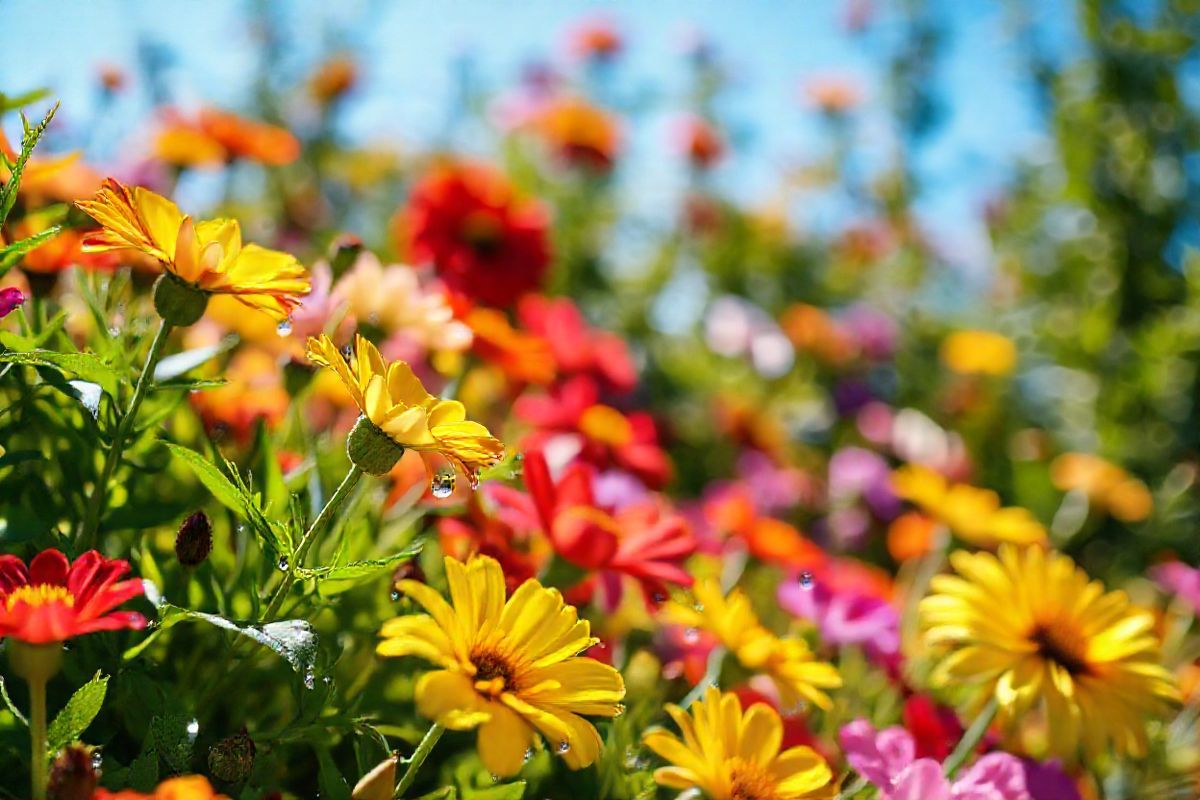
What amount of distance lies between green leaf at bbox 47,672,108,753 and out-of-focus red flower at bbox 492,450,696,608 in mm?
273

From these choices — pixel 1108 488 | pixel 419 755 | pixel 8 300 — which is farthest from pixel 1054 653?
pixel 1108 488

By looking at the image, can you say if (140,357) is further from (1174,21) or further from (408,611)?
(1174,21)

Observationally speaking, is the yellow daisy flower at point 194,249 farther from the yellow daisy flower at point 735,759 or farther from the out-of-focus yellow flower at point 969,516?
the out-of-focus yellow flower at point 969,516

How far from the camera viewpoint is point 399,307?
0.77m

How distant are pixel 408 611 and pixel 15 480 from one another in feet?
0.75

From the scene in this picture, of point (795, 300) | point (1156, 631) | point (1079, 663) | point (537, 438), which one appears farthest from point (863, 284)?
point (1079, 663)

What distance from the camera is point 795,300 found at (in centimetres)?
228

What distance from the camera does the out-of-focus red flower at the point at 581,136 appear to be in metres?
1.89

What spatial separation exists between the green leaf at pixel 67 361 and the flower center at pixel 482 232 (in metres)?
0.77

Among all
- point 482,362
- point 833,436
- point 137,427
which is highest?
point 137,427

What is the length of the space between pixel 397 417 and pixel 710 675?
0.31 metres

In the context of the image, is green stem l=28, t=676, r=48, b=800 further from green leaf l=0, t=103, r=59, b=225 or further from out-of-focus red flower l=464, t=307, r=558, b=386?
out-of-focus red flower l=464, t=307, r=558, b=386

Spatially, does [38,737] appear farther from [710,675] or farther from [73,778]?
[710,675]

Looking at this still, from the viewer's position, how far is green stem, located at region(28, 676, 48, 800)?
1.33 feet
